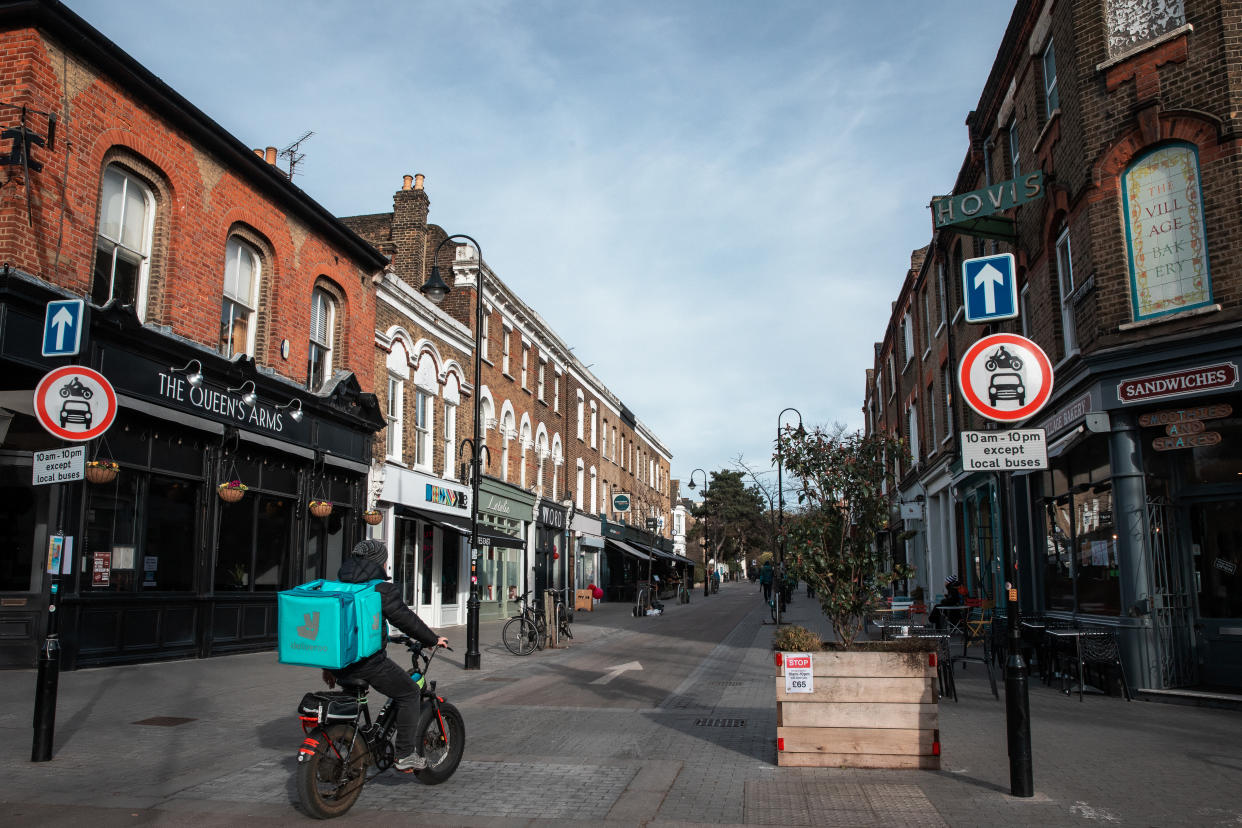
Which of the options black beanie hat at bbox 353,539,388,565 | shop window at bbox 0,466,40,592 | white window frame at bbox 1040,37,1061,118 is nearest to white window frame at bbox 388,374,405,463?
shop window at bbox 0,466,40,592

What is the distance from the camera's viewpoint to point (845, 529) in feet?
28.7

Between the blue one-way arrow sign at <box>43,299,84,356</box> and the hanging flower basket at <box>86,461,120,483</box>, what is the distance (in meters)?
4.43

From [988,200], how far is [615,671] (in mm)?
9249

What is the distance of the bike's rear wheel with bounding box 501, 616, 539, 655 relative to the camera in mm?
17516

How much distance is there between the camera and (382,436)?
839 inches

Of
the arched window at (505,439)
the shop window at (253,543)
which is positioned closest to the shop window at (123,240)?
the shop window at (253,543)

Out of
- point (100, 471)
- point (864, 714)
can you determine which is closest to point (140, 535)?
point (100, 471)

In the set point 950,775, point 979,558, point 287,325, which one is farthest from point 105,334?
point 979,558

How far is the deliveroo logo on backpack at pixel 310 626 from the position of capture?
5715 mm

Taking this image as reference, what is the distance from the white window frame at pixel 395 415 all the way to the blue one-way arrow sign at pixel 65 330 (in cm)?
1380

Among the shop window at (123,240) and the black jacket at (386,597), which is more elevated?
the shop window at (123,240)

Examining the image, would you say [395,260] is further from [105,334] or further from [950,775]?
[950,775]

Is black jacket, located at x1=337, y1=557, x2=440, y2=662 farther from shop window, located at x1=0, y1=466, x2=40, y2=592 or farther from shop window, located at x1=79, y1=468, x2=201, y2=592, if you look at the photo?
shop window, located at x1=0, y1=466, x2=40, y2=592

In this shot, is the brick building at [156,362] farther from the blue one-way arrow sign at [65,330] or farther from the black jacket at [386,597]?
the black jacket at [386,597]
